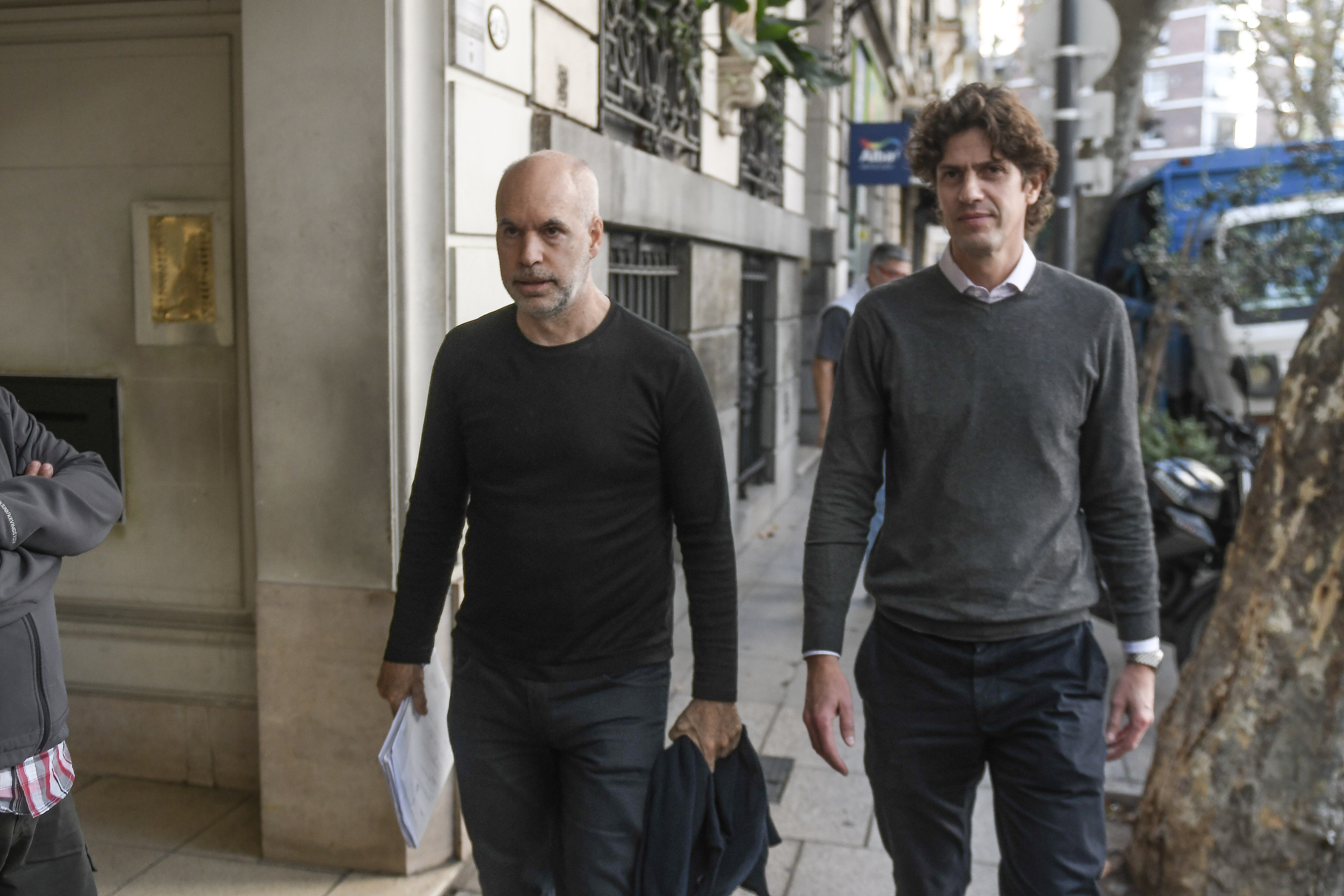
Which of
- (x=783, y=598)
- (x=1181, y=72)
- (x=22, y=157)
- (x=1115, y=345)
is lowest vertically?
(x=783, y=598)

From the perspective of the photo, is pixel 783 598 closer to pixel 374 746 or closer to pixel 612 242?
pixel 612 242

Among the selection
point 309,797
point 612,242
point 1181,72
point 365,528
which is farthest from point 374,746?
point 1181,72

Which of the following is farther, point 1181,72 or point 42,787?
point 1181,72

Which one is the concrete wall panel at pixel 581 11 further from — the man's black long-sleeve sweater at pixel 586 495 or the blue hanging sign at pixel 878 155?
the blue hanging sign at pixel 878 155

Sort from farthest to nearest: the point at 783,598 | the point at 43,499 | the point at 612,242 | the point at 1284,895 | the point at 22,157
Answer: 1. the point at 783,598
2. the point at 612,242
3. the point at 22,157
4. the point at 1284,895
5. the point at 43,499

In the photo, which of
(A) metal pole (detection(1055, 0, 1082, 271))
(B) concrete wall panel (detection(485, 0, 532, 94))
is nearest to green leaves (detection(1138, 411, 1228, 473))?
(A) metal pole (detection(1055, 0, 1082, 271))

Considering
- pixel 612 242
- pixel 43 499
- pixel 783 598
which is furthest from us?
pixel 783 598

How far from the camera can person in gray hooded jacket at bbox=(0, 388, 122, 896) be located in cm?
230

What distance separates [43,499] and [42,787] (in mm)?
541

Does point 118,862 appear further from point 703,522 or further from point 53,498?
point 703,522

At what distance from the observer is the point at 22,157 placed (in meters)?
4.34

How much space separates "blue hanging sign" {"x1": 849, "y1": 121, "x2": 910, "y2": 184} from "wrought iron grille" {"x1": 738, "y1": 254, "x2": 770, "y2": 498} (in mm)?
3496

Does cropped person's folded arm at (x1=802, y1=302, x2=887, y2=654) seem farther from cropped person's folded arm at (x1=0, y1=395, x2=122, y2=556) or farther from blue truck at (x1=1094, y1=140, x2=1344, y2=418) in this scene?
blue truck at (x1=1094, y1=140, x2=1344, y2=418)

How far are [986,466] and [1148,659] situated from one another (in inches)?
21.5
